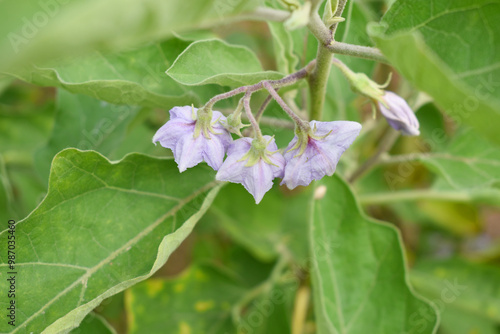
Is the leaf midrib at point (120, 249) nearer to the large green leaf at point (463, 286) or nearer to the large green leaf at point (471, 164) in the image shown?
the large green leaf at point (471, 164)

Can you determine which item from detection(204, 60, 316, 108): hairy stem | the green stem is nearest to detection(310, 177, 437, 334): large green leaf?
the green stem

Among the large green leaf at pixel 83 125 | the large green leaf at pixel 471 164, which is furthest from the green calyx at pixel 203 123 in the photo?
the large green leaf at pixel 471 164

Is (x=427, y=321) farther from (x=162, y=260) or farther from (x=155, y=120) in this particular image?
(x=155, y=120)

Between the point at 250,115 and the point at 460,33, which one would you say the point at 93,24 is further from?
the point at 460,33

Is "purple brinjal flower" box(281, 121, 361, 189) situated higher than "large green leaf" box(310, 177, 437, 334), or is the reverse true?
"purple brinjal flower" box(281, 121, 361, 189)

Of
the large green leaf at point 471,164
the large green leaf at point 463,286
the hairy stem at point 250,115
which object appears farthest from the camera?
the large green leaf at point 463,286

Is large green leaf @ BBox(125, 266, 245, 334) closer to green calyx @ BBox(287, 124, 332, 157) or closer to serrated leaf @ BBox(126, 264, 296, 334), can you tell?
serrated leaf @ BBox(126, 264, 296, 334)

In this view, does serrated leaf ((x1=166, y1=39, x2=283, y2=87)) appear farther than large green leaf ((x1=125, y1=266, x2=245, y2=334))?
No
